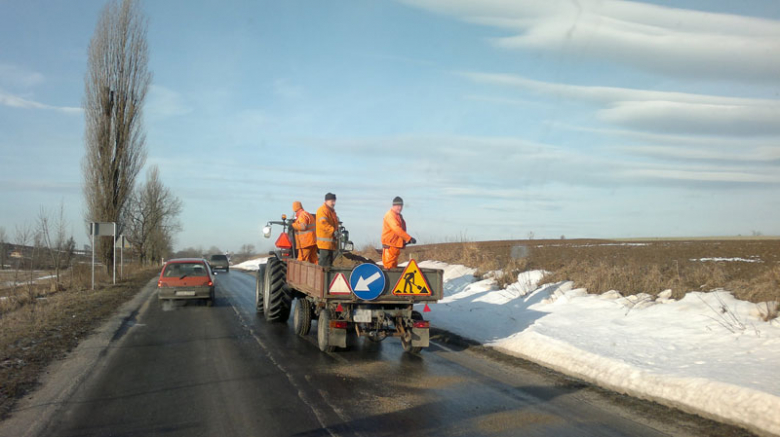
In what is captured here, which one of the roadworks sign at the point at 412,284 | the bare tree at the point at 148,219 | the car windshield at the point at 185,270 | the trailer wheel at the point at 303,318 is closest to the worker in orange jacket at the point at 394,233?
the roadworks sign at the point at 412,284

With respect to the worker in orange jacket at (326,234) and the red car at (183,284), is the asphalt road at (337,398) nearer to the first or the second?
the worker in orange jacket at (326,234)

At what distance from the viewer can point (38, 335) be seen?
1082 cm

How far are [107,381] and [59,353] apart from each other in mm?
2600

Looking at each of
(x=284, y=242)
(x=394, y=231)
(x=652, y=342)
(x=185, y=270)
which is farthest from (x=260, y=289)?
(x=652, y=342)

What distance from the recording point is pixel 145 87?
109 ft

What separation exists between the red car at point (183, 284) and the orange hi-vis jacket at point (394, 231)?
9.15 m

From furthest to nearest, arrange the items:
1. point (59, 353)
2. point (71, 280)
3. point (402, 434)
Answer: point (71, 280)
point (59, 353)
point (402, 434)

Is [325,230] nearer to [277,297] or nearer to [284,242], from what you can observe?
[277,297]

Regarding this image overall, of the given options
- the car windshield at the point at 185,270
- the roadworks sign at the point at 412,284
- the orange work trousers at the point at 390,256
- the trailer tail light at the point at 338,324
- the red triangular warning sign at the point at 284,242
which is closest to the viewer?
the trailer tail light at the point at 338,324

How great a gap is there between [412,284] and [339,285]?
1.20 m

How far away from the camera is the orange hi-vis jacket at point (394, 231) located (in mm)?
9812

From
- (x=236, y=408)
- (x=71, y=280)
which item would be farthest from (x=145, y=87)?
(x=236, y=408)

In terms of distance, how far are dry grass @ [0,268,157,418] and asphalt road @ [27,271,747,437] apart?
761 mm

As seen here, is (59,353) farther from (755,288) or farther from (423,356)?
(755,288)
